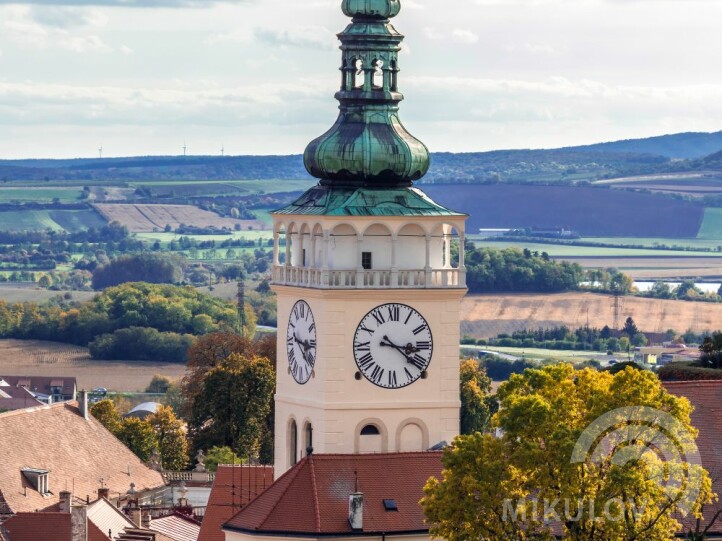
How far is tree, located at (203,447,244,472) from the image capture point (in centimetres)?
10706

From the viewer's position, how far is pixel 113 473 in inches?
Result: 4031

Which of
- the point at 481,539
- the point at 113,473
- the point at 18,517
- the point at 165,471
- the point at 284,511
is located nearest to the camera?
the point at 481,539

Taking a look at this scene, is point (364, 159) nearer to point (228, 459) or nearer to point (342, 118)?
point (342, 118)

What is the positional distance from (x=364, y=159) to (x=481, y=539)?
10.9 m

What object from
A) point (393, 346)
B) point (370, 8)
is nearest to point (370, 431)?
point (393, 346)

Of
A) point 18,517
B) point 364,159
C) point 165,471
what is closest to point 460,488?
point 364,159

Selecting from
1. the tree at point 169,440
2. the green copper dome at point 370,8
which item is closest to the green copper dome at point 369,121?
the green copper dome at point 370,8

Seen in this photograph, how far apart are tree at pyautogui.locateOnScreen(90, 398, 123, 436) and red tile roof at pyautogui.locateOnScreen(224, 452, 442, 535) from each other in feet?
196

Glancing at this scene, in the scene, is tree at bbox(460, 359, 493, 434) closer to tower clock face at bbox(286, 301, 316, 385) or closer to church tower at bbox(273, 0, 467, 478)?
tower clock face at bbox(286, 301, 316, 385)

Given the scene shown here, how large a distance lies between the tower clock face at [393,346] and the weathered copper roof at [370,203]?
2.02 m

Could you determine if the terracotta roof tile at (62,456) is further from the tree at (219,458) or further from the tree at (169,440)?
the tree at (169,440)

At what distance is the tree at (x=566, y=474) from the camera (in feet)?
183

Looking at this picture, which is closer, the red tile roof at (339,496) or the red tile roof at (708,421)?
the red tile roof at (339,496)

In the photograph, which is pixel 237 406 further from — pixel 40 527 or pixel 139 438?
pixel 40 527
